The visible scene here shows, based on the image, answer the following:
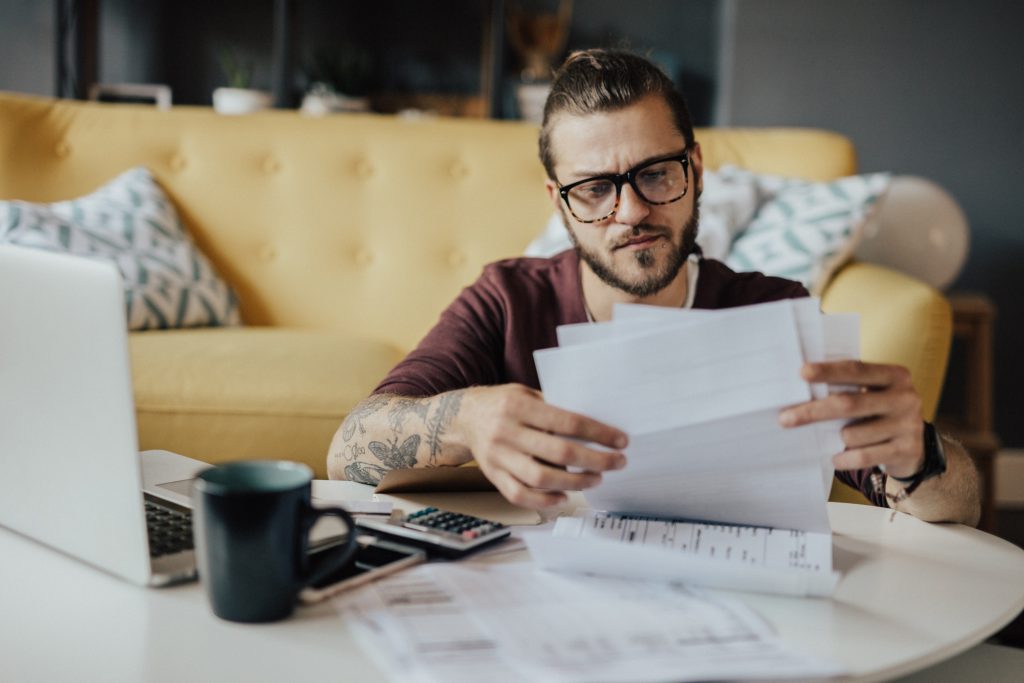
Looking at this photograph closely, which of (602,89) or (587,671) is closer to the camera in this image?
(587,671)

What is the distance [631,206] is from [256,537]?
0.74m

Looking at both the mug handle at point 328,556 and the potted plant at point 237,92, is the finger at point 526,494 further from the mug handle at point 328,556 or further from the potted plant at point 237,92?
the potted plant at point 237,92

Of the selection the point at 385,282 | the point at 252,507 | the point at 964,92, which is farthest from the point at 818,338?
the point at 964,92

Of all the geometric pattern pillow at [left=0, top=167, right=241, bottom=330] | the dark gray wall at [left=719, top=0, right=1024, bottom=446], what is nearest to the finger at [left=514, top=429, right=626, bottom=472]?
the geometric pattern pillow at [left=0, top=167, right=241, bottom=330]

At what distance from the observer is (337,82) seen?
353 cm

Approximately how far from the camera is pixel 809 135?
2414 millimetres

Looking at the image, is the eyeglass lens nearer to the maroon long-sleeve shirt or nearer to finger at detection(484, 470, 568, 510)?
the maroon long-sleeve shirt

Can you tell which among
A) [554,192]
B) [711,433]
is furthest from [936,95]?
[711,433]

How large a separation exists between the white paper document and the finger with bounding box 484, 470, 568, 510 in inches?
3.1

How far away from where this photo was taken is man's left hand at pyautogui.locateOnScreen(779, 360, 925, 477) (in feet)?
2.49

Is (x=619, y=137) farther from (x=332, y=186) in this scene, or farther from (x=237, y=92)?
(x=237, y=92)

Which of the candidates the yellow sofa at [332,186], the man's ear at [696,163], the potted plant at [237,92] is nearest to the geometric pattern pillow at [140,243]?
the yellow sofa at [332,186]

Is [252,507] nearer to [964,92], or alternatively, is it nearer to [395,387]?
[395,387]

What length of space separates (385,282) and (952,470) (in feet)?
5.29
